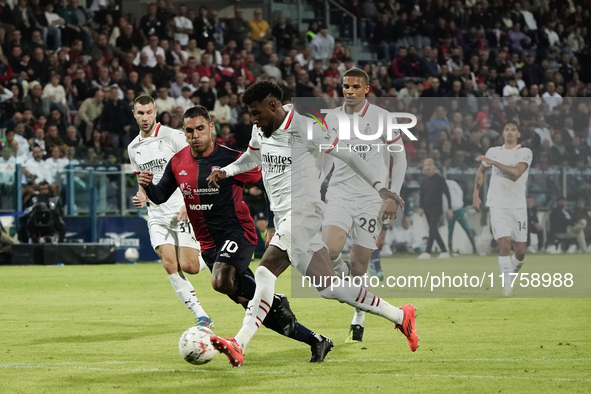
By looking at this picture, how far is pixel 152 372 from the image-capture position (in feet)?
20.9

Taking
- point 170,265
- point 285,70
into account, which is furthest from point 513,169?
point 285,70

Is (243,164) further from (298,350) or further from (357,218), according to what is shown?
(357,218)

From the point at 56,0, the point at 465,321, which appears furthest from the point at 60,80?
the point at 465,321

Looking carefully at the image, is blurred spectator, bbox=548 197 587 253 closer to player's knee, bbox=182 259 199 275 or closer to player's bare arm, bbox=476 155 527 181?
player's bare arm, bbox=476 155 527 181

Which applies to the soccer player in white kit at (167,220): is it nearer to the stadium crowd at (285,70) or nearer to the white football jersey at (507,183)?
the white football jersey at (507,183)

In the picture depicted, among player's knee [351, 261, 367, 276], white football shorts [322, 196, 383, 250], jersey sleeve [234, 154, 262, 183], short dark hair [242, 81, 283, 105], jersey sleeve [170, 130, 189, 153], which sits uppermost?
short dark hair [242, 81, 283, 105]

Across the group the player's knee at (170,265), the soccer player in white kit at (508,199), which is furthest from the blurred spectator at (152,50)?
the player's knee at (170,265)

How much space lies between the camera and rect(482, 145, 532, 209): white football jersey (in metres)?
12.4

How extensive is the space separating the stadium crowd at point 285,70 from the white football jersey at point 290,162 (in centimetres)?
805

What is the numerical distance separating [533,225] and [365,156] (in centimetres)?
750

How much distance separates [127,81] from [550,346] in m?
15.9

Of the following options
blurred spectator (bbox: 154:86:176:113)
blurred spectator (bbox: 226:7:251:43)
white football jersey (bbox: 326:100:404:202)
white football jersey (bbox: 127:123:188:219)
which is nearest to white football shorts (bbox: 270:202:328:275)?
white football jersey (bbox: 326:100:404:202)

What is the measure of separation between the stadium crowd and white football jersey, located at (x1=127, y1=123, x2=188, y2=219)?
232 inches

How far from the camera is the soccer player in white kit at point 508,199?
1228 centimetres
